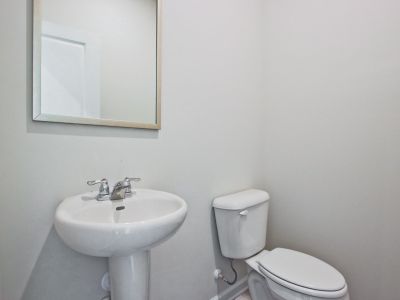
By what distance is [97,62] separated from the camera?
0.90m

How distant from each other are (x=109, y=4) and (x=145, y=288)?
117cm

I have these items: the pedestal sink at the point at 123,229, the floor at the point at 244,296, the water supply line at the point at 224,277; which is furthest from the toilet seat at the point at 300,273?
the pedestal sink at the point at 123,229

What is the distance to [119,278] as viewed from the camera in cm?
74

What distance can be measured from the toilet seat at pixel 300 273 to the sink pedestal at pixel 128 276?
0.65 m

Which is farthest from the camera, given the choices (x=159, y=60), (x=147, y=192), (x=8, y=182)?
(x=159, y=60)

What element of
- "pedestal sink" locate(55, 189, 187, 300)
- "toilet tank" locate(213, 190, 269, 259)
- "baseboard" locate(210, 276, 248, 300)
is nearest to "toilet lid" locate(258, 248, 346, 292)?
"toilet tank" locate(213, 190, 269, 259)

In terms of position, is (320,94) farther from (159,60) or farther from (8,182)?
(8,182)

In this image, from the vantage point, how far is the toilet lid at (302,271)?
37.4 inches

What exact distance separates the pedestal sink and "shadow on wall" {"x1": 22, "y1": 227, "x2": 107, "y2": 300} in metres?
0.14

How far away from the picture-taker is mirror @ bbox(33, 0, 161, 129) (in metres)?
0.76

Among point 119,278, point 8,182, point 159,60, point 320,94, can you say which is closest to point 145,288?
point 119,278

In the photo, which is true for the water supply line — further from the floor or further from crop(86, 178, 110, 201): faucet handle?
crop(86, 178, 110, 201): faucet handle

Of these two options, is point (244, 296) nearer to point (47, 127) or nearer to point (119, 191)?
point (119, 191)

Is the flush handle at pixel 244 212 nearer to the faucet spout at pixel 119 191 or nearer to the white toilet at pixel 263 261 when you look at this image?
the white toilet at pixel 263 261
